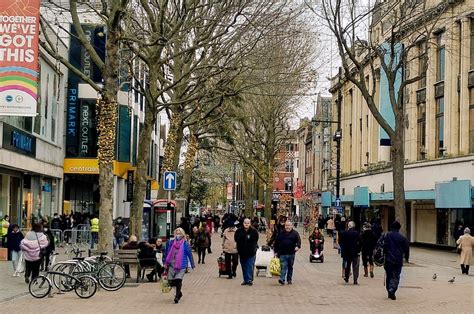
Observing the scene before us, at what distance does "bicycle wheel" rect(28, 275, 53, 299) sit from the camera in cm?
1628

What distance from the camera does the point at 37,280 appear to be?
16.3m

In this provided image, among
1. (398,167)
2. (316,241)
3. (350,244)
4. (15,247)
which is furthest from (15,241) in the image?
(398,167)

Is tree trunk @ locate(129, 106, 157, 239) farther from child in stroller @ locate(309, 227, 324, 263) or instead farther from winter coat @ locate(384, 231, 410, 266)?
winter coat @ locate(384, 231, 410, 266)

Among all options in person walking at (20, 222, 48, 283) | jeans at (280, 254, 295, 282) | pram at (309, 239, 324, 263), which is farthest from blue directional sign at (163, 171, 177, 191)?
person walking at (20, 222, 48, 283)

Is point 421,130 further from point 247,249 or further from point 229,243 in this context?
point 247,249

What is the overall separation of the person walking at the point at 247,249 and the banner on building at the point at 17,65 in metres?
7.22

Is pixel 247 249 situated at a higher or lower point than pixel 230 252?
higher

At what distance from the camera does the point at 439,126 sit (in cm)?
4203

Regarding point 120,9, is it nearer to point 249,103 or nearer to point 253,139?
point 249,103

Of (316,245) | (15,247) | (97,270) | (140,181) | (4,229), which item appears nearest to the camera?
(97,270)

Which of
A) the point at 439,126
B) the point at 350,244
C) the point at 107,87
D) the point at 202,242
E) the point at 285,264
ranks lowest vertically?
the point at 285,264

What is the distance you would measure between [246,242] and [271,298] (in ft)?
12.1

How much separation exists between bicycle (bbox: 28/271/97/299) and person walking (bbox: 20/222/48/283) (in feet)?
6.03

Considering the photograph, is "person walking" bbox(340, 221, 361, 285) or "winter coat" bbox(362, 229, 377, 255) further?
"winter coat" bbox(362, 229, 377, 255)
